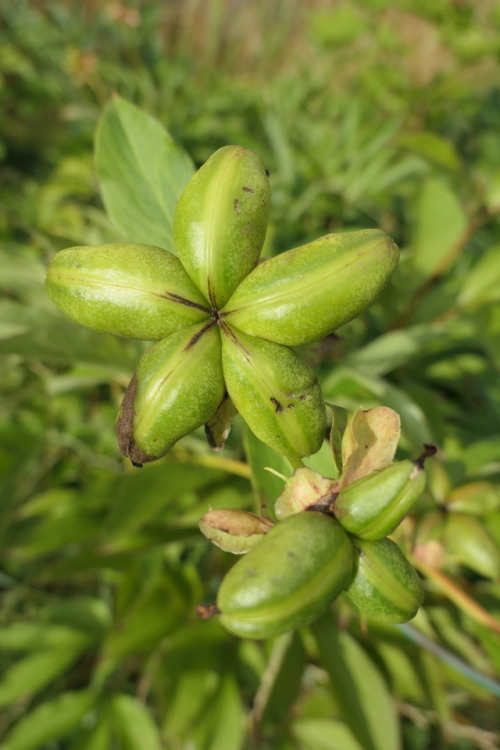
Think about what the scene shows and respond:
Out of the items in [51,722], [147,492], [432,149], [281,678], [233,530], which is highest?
[432,149]

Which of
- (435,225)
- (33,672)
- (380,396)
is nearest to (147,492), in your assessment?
(380,396)

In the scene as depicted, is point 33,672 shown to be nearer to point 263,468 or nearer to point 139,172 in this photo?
point 263,468

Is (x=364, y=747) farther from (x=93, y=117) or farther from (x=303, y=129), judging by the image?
(x=93, y=117)

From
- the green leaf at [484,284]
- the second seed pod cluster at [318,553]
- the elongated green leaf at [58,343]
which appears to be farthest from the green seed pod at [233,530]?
the green leaf at [484,284]

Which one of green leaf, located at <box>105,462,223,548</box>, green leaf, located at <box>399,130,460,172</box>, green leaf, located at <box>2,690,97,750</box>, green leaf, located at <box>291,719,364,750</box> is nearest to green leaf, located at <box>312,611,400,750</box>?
green leaf, located at <box>291,719,364,750</box>

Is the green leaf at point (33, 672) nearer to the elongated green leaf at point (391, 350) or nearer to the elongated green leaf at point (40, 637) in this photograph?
the elongated green leaf at point (40, 637)

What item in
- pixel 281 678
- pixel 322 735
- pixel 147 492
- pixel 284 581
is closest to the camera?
pixel 284 581
